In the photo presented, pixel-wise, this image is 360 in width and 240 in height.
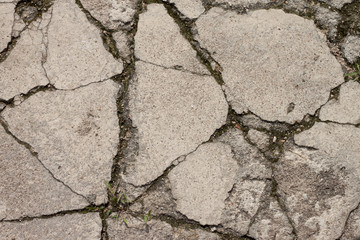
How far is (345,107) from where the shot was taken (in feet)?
6.79

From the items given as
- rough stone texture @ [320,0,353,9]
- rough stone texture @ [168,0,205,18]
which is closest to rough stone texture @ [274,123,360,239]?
rough stone texture @ [320,0,353,9]

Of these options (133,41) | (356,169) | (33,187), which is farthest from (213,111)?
(33,187)

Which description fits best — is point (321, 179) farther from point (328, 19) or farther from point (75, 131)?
point (75, 131)

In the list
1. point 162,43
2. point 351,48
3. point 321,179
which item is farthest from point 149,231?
point 351,48

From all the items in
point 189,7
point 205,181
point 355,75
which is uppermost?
point 189,7

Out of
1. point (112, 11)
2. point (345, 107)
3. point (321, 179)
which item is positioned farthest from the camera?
point (112, 11)

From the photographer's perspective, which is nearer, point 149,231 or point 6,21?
point 149,231

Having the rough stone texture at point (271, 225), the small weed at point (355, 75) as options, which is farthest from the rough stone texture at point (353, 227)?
the small weed at point (355, 75)

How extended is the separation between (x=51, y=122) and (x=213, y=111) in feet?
2.84

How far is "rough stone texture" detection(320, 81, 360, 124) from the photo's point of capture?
205cm

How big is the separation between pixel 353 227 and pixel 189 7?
4.95 feet

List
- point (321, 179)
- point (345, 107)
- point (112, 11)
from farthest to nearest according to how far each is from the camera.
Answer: point (112, 11) < point (345, 107) < point (321, 179)

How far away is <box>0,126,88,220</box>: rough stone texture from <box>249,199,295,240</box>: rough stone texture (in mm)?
875

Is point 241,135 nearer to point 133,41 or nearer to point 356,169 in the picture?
point 356,169
